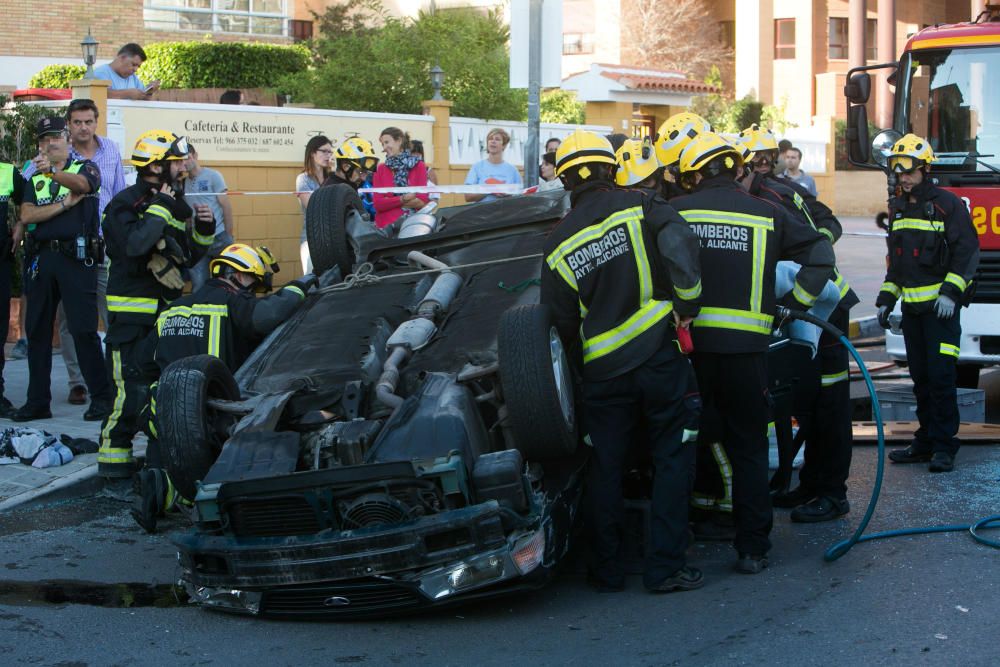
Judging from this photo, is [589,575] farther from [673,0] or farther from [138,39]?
[673,0]

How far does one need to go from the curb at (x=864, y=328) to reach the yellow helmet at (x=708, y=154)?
25.4 feet

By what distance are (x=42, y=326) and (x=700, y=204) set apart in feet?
15.8

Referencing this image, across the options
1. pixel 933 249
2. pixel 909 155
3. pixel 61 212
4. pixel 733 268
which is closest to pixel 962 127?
pixel 909 155

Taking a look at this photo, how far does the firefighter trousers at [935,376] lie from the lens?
300 inches

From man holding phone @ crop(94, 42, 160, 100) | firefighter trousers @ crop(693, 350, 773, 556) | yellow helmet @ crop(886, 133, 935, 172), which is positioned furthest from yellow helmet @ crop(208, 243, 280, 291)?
man holding phone @ crop(94, 42, 160, 100)

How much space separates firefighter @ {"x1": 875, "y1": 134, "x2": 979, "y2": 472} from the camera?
7625 millimetres

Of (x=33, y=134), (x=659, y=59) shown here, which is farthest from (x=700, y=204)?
(x=659, y=59)

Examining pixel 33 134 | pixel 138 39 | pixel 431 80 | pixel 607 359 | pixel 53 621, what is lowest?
pixel 53 621

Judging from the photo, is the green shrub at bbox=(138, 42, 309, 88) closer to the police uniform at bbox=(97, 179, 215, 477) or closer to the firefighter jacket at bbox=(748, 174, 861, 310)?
the police uniform at bbox=(97, 179, 215, 477)

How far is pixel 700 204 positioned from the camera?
5.81 meters

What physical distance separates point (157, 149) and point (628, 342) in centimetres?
325

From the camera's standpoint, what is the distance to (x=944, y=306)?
7.62 m

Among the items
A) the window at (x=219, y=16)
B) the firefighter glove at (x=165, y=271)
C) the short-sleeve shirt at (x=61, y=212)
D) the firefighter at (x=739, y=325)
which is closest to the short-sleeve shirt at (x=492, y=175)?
the short-sleeve shirt at (x=61, y=212)

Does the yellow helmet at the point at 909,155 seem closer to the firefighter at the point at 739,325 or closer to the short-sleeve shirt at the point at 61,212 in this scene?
the firefighter at the point at 739,325
